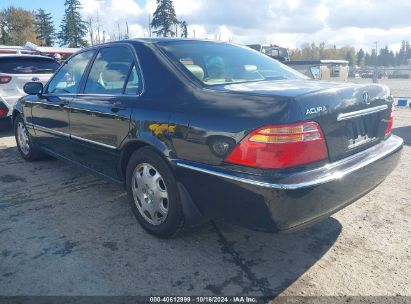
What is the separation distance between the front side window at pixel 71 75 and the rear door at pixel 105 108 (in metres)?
0.21

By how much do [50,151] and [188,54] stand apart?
255 centimetres

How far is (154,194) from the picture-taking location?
9.77 ft

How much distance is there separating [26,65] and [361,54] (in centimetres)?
13722

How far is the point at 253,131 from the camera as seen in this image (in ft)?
7.36

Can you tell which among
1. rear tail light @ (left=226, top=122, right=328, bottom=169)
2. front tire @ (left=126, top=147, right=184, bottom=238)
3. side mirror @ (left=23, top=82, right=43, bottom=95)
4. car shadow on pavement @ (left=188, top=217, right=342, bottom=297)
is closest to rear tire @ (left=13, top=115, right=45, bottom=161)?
side mirror @ (left=23, top=82, right=43, bottom=95)

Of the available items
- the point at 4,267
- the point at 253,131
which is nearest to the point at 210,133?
the point at 253,131

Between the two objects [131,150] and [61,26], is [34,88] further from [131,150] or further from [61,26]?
[61,26]

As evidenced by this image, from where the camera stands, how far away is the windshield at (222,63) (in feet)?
9.64

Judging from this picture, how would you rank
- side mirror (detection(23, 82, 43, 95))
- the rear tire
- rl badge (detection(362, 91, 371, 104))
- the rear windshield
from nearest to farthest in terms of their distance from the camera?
rl badge (detection(362, 91, 371, 104))
side mirror (detection(23, 82, 43, 95))
the rear tire
the rear windshield

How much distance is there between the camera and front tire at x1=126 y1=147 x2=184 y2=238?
279 centimetres

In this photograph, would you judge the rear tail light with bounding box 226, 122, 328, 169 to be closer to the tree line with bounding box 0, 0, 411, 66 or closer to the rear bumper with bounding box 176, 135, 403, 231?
the rear bumper with bounding box 176, 135, 403, 231

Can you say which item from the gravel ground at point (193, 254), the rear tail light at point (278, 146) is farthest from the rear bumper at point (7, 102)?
the rear tail light at point (278, 146)

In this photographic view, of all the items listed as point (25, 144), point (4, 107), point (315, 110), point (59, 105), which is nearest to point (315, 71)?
point (4, 107)

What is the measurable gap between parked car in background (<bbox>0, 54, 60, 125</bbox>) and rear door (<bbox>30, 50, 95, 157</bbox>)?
2.67m
